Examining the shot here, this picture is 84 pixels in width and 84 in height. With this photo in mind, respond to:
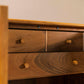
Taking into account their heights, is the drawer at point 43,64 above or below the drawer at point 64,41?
below

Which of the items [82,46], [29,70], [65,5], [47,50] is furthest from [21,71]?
[65,5]

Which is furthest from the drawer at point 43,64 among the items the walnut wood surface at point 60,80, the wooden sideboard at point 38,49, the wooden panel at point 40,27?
the walnut wood surface at point 60,80

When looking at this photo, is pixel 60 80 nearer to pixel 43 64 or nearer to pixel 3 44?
pixel 43 64

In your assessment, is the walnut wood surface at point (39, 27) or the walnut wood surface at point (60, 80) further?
the walnut wood surface at point (60, 80)

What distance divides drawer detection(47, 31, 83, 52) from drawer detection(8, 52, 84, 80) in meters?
0.04

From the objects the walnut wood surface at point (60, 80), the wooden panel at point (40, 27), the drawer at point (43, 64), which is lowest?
the walnut wood surface at point (60, 80)

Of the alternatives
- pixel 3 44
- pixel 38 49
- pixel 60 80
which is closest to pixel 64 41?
pixel 38 49

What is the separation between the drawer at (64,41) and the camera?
3.03ft

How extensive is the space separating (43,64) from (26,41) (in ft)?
0.64

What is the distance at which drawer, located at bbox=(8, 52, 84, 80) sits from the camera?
0.85 m

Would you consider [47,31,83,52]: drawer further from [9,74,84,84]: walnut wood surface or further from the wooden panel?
[9,74,84,84]: walnut wood surface

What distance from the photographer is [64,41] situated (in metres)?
0.95

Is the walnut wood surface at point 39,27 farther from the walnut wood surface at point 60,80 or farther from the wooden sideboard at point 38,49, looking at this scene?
the walnut wood surface at point 60,80

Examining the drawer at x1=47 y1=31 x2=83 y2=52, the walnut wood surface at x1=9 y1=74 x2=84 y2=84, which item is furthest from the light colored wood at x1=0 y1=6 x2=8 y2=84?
the walnut wood surface at x1=9 y1=74 x2=84 y2=84
